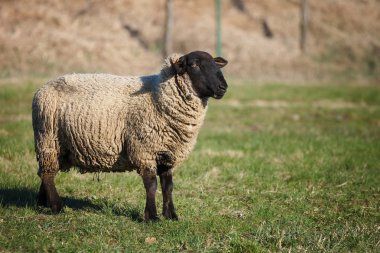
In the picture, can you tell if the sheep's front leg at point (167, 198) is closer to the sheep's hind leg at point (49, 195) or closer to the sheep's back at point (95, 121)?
the sheep's back at point (95, 121)

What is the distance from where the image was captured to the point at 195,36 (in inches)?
1383

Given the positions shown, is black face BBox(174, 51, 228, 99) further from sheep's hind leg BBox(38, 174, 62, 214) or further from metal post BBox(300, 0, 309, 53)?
metal post BBox(300, 0, 309, 53)

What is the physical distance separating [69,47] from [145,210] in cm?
2421

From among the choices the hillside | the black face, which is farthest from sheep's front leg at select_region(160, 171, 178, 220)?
the hillside

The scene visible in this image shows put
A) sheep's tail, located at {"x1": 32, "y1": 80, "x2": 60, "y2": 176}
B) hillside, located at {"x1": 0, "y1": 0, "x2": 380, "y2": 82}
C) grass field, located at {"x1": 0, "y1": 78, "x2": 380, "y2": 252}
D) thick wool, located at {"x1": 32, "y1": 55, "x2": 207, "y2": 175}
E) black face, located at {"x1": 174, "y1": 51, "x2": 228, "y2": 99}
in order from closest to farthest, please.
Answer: grass field, located at {"x1": 0, "y1": 78, "x2": 380, "y2": 252} < black face, located at {"x1": 174, "y1": 51, "x2": 228, "y2": 99} < thick wool, located at {"x1": 32, "y1": 55, "x2": 207, "y2": 175} < sheep's tail, located at {"x1": 32, "y1": 80, "x2": 60, "y2": 176} < hillside, located at {"x1": 0, "y1": 0, "x2": 380, "y2": 82}

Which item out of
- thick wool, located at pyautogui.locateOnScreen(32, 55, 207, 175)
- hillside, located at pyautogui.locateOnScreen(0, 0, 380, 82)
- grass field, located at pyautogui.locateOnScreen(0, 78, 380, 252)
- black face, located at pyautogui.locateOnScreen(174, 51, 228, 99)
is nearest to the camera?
grass field, located at pyautogui.locateOnScreen(0, 78, 380, 252)

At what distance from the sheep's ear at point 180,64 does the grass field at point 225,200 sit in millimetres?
1833

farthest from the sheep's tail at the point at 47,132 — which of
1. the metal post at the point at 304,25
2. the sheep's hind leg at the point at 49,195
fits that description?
the metal post at the point at 304,25

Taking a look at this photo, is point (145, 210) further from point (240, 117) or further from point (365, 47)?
point (365, 47)

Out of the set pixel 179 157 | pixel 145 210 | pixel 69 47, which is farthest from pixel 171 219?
pixel 69 47

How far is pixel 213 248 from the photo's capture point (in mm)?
5887

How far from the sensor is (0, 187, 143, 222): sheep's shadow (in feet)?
23.3

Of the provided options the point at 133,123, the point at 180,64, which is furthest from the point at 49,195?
the point at 180,64

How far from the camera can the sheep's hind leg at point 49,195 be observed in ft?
23.4
